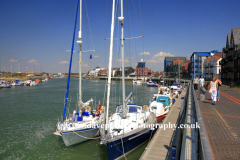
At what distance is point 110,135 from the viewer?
35.9ft

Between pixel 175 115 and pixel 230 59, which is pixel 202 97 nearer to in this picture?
pixel 175 115

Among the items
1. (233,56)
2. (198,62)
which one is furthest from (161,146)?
(198,62)

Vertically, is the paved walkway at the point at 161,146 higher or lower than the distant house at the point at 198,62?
lower

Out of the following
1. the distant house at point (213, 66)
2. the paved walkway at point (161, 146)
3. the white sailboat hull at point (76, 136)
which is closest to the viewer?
the paved walkway at point (161, 146)

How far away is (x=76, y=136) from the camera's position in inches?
544

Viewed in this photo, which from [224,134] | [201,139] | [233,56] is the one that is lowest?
[224,134]

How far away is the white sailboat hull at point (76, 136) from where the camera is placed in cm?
1343

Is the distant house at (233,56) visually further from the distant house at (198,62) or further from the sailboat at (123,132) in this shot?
the sailboat at (123,132)

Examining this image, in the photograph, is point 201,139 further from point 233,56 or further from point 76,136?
point 233,56

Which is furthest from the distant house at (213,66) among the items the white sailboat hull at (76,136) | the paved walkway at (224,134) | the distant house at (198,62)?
the white sailboat hull at (76,136)

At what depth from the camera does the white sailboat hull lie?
13.4 metres

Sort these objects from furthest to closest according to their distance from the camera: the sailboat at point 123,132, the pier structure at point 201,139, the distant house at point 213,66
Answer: the distant house at point 213,66
the sailboat at point 123,132
the pier structure at point 201,139

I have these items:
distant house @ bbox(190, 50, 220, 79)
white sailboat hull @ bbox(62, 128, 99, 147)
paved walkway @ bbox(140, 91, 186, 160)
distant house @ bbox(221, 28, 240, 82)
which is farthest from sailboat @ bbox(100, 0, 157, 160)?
distant house @ bbox(190, 50, 220, 79)

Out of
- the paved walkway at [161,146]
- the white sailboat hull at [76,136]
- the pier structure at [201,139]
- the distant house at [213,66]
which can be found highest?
the distant house at [213,66]
